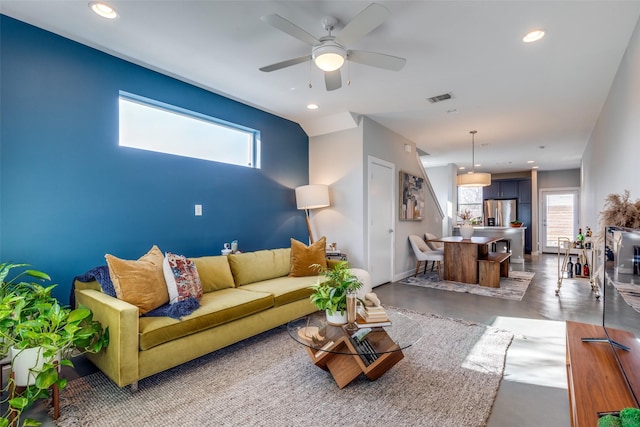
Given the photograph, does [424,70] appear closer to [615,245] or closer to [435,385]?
[615,245]

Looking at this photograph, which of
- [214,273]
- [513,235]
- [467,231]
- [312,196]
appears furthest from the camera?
[513,235]

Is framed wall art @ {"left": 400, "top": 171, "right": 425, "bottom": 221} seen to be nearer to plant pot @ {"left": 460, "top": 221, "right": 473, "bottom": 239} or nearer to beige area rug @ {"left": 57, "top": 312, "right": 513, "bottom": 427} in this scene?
plant pot @ {"left": 460, "top": 221, "right": 473, "bottom": 239}

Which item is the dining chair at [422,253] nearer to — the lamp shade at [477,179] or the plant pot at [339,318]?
the lamp shade at [477,179]

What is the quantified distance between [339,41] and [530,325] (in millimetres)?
3313

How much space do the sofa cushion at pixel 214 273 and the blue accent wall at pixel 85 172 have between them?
49 cm

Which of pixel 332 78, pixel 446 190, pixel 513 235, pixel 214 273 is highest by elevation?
pixel 332 78

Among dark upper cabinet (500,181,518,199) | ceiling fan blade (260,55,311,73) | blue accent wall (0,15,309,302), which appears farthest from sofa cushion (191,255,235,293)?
dark upper cabinet (500,181,518,199)

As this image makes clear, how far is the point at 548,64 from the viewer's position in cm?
305

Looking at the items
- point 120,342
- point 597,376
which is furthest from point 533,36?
point 120,342

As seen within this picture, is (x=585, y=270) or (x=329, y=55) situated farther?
(x=585, y=270)

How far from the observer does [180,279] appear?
252 centimetres

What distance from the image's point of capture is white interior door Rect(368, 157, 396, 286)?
4.78 metres

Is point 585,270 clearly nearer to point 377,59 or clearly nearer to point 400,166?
point 400,166

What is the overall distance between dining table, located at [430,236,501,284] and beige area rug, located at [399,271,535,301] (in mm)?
153
